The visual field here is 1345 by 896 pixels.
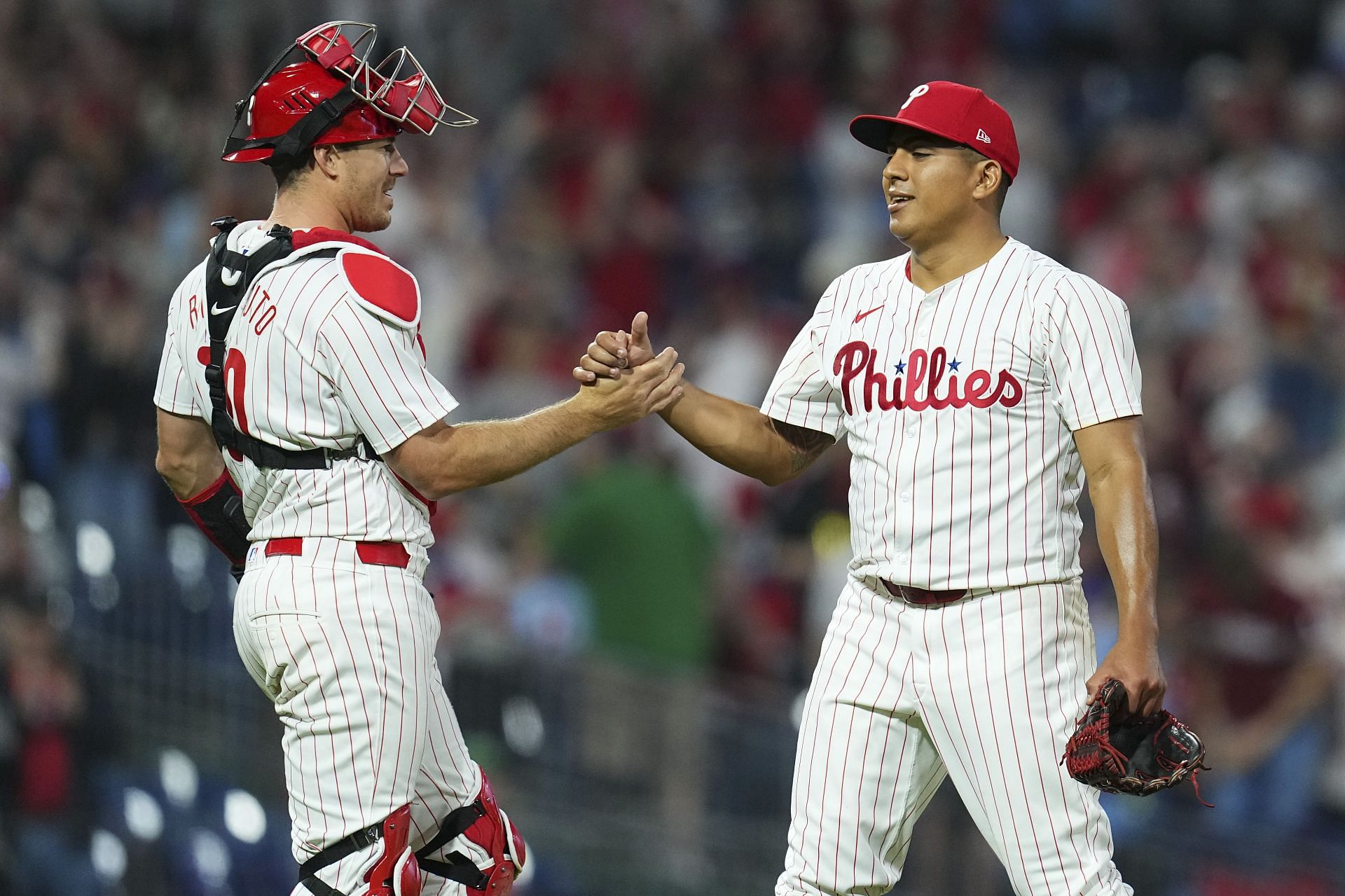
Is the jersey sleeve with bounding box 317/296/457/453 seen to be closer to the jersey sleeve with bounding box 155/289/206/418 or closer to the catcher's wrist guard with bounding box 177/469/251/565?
the jersey sleeve with bounding box 155/289/206/418

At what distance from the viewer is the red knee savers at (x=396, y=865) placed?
12.9 feet

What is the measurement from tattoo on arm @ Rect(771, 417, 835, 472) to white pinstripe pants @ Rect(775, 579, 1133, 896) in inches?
18.5

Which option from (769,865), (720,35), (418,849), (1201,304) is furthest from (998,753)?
(720,35)

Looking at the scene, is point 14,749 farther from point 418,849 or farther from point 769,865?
point 418,849

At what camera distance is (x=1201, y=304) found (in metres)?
9.59

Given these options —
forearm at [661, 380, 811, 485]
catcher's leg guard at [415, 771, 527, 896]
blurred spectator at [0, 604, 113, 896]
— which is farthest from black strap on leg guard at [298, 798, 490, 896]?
blurred spectator at [0, 604, 113, 896]

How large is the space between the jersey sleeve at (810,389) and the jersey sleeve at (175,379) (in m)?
1.37

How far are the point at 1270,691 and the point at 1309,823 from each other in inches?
22.1

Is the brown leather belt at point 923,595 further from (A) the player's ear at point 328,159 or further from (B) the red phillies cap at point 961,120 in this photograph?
(A) the player's ear at point 328,159

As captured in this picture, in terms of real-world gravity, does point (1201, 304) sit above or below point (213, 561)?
above

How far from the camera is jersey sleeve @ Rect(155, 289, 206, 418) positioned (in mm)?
4262

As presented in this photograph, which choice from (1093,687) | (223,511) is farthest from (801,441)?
(223,511)

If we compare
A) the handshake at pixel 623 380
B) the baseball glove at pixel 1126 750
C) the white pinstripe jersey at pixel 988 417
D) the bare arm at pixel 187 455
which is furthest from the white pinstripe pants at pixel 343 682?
the baseball glove at pixel 1126 750

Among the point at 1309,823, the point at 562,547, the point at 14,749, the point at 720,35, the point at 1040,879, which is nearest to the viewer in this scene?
the point at 1040,879
